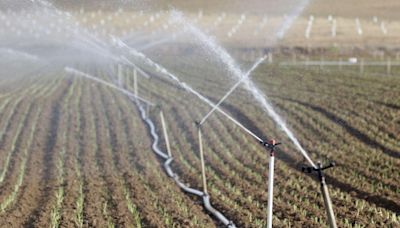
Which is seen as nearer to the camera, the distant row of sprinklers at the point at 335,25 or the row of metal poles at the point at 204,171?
the row of metal poles at the point at 204,171

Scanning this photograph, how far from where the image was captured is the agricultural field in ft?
34.8

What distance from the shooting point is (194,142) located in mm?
17609

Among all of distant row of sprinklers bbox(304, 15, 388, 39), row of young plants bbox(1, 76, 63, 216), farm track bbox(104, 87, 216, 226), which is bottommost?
row of young plants bbox(1, 76, 63, 216)

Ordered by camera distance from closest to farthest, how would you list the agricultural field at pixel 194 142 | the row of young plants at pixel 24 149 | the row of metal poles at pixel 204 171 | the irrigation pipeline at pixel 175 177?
the row of metal poles at pixel 204 171 → the irrigation pipeline at pixel 175 177 → the agricultural field at pixel 194 142 → the row of young plants at pixel 24 149

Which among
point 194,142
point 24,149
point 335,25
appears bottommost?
point 24,149

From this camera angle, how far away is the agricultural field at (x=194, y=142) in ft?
34.8

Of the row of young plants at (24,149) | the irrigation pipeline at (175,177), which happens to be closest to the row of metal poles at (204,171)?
the irrigation pipeline at (175,177)

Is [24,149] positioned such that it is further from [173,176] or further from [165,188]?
[165,188]

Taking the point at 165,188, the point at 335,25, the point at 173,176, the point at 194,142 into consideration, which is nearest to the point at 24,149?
the point at 194,142

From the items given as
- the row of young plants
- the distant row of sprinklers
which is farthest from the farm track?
the distant row of sprinklers

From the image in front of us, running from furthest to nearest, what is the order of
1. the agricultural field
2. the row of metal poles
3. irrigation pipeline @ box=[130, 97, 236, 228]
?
the agricultural field
irrigation pipeline @ box=[130, 97, 236, 228]
the row of metal poles

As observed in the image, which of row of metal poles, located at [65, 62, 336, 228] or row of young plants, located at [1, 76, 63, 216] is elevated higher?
row of metal poles, located at [65, 62, 336, 228]

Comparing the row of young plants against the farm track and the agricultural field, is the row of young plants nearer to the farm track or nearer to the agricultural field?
the agricultural field

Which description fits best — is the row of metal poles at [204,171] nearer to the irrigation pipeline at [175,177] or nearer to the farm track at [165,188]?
the irrigation pipeline at [175,177]
